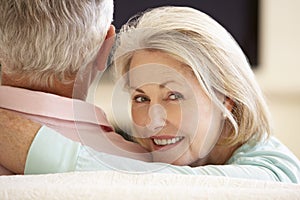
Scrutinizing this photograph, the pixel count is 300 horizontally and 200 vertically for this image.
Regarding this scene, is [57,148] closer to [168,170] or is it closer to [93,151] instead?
[93,151]

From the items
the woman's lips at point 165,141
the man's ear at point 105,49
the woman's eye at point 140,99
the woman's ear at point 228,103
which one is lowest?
the woman's lips at point 165,141

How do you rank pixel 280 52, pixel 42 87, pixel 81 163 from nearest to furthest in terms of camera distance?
1. pixel 81 163
2. pixel 42 87
3. pixel 280 52

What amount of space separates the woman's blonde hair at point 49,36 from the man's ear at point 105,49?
0.02 metres

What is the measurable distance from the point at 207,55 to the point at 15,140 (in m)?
0.31

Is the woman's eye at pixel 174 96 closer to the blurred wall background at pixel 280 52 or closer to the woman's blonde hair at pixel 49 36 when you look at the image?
the woman's blonde hair at pixel 49 36

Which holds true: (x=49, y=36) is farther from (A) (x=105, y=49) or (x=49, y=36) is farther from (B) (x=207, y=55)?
(B) (x=207, y=55)

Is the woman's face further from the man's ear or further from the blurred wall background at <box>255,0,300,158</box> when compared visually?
the blurred wall background at <box>255,0,300,158</box>

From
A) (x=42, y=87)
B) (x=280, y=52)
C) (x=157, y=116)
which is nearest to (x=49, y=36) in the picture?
(x=42, y=87)

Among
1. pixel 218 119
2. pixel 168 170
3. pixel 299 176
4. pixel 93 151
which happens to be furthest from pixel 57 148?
pixel 299 176

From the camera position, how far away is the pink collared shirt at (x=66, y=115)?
110 cm

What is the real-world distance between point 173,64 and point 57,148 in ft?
0.70

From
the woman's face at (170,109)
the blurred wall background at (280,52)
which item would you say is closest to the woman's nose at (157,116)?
the woman's face at (170,109)

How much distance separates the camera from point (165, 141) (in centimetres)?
112

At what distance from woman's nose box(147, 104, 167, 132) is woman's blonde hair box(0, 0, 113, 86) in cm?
14
